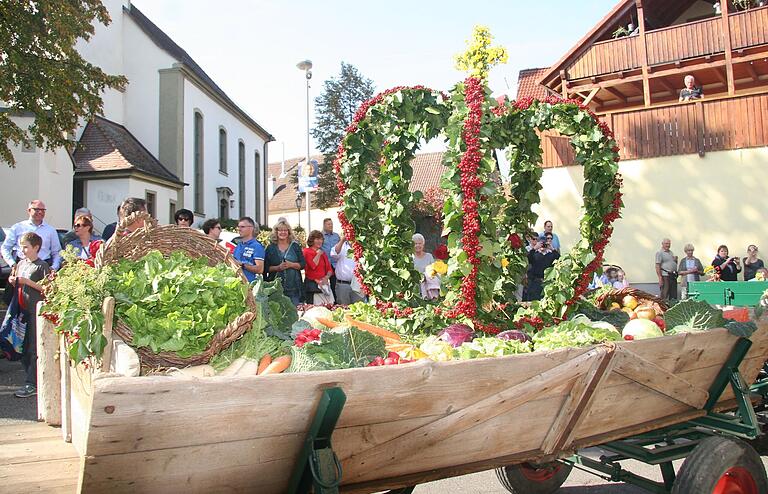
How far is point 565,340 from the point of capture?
3.28m

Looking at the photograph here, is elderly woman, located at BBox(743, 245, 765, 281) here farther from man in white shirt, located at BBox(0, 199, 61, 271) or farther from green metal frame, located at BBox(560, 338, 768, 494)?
man in white shirt, located at BBox(0, 199, 61, 271)

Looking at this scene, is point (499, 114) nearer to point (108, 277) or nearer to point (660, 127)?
point (108, 277)

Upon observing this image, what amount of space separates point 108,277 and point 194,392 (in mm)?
980

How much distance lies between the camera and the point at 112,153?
953 inches

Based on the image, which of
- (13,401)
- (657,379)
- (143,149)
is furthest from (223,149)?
(657,379)

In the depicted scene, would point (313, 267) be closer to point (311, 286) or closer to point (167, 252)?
point (311, 286)

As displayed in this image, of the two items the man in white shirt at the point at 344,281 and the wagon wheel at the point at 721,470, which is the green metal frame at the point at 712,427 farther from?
the man in white shirt at the point at 344,281

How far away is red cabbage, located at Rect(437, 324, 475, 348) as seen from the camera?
3871 millimetres

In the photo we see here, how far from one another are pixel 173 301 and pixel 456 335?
70.4 inches

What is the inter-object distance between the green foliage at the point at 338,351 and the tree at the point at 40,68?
13262 millimetres

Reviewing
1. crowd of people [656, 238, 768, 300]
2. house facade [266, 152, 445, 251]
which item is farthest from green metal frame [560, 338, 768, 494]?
house facade [266, 152, 445, 251]

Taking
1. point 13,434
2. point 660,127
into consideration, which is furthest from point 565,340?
point 660,127

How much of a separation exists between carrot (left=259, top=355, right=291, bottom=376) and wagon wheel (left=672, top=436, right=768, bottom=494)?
189 centimetres

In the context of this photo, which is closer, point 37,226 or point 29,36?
point 37,226
